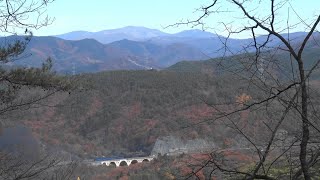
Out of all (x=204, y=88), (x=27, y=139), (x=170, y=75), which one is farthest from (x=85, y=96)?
(x=27, y=139)

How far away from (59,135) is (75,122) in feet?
17.8

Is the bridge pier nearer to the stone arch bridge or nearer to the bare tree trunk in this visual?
the stone arch bridge

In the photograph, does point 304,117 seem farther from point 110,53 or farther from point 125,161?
point 110,53

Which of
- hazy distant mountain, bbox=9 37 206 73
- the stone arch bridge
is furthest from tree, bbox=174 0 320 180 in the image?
hazy distant mountain, bbox=9 37 206 73

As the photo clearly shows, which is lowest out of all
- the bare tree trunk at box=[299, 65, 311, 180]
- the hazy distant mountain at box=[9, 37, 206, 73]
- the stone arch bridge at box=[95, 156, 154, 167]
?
the stone arch bridge at box=[95, 156, 154, 167]

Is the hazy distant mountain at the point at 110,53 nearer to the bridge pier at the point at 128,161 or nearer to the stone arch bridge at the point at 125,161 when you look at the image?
the stone arch bridge at the point at 125,161

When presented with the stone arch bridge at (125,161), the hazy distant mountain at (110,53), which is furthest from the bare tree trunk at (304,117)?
the hazy distant mountain at (110,53)

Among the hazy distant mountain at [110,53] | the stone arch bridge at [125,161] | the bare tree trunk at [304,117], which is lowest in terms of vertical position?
the stone arch bridge at [125,161]

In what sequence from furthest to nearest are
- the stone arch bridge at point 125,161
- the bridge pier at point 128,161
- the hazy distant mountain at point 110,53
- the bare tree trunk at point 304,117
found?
the hazy distant mountain at point 110,53
the stone arch bridge at point 125,161
the bridge pier at point 128,161
the bare tree trunk at point 304,117

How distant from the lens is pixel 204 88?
45906 mm

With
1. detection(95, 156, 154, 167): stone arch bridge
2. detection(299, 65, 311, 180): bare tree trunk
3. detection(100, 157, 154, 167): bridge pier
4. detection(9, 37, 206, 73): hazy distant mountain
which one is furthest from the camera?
detection(9, 37, 206, 73): hazy distant mountain

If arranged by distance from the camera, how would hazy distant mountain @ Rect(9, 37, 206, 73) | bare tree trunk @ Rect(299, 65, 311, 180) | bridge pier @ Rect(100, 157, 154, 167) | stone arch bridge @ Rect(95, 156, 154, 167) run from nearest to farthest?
1. bare tree trunk @ Rect(299, 65, 311, 180)
2. bridge pier @ Rect(100, 157, 154, 167)
3. stone arch bridge @ Rect(95, 156, 154, 167)
4. hazy distant mountain @ Rect(9, 37, 206, 73)

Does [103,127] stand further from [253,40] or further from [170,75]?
[253,40]

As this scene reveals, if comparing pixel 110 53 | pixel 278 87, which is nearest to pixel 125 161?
pixel 278 87
